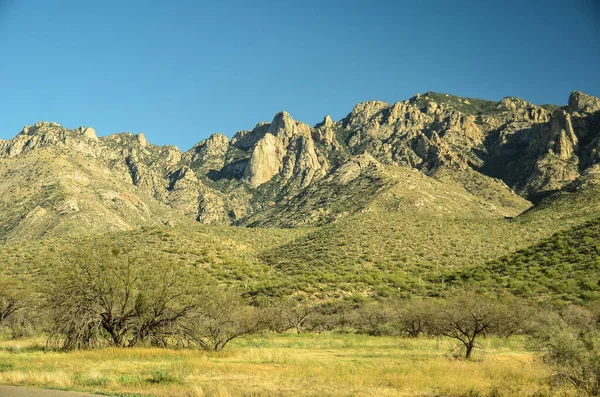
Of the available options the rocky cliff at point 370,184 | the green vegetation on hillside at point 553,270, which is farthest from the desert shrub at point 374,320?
the rocky cliff at point 370,184

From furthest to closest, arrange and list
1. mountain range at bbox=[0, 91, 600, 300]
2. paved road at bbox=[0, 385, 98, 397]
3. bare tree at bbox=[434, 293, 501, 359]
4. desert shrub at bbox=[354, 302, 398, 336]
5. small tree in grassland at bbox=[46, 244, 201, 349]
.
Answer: mountain range at bbox=[0, 91, 600, 300]
desert shrub at bbox=[354, 302, 398, 336]
bare tree at bbox=[434, 293, 501, 359]
small tree in grassland at bbox=[46, 244, 201, 349]
paved road at bbox=[0, 385, 98, 397]

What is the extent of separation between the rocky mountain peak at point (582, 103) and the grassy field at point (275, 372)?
18685 centimetres

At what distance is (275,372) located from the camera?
71.1 feet

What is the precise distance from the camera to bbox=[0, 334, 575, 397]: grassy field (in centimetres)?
1688

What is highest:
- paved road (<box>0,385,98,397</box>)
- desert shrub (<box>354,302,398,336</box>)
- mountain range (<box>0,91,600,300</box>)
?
mountain range (<box>0,91,600,300</box>)

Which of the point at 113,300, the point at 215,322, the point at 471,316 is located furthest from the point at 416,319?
the point at 113,300

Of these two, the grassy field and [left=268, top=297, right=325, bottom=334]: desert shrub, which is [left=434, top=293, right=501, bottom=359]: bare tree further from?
[left=268, top=297, right=325, bottom=334]: desert shrub

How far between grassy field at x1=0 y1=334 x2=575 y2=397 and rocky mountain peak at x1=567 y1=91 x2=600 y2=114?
187 metres

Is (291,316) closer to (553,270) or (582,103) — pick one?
(553,270)

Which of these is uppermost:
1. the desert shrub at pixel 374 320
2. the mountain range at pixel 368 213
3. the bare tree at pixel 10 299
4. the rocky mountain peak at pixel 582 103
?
the rocky mountain peak at pixel 582 103

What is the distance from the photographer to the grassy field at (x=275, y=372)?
16.9 m

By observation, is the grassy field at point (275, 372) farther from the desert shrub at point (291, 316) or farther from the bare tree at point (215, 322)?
the desert shrub at point (291, 316)

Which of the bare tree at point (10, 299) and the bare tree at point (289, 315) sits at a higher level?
the bare tree at point (10, 299)

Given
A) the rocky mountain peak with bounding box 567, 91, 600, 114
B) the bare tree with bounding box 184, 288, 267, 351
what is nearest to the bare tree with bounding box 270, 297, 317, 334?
the bare tree with bounding box 184, 288, 267, 351
